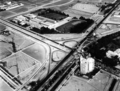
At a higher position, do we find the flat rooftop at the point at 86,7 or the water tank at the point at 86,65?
the flat rooftop at the point at 86,7

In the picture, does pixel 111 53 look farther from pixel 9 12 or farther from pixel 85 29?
pixel 9 12

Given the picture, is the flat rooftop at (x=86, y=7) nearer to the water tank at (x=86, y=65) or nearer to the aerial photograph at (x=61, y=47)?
the aerial photograph at (x=61, y=47)

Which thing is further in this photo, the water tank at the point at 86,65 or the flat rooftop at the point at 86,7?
the flat rooftop at the point at 86,7

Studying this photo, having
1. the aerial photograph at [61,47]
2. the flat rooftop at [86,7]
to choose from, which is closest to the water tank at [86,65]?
the aerial photograph at [61,47]

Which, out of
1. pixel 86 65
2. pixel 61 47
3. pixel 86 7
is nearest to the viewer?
pixel 86 65

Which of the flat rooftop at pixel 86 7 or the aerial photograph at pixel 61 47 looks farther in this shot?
the flat rooftop at pixel 86 7

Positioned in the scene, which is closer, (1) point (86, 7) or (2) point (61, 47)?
(2) point (61, 47)

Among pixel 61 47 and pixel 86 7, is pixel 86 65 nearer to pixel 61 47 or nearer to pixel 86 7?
pixel 61 47

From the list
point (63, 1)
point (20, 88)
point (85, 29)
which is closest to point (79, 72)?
point (20, 88)

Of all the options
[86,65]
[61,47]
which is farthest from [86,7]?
[86,65]
